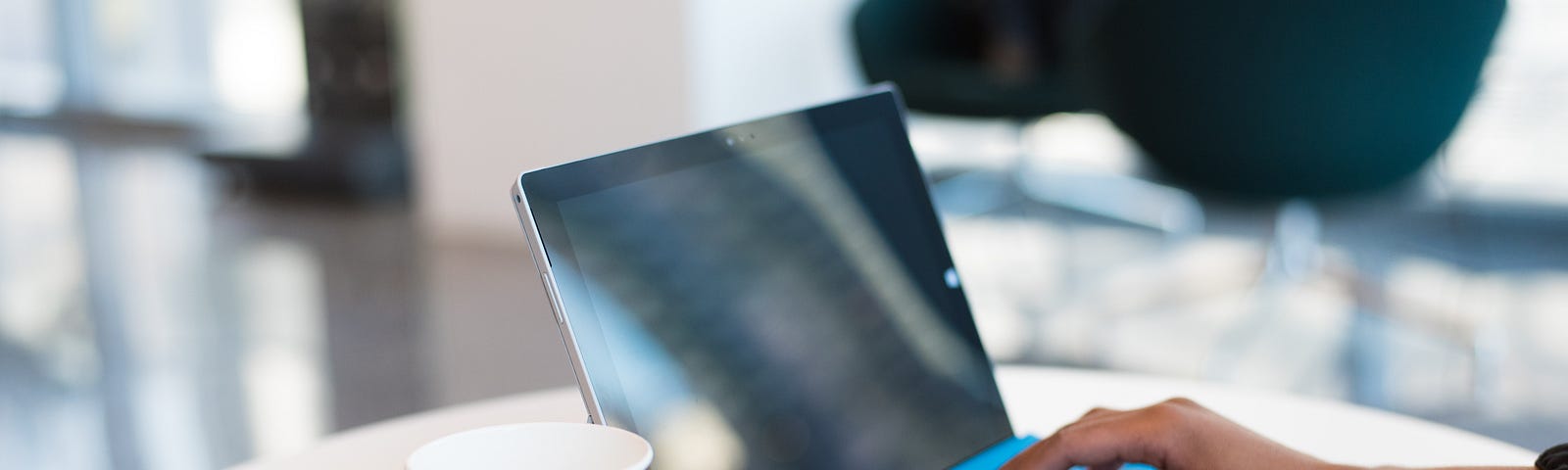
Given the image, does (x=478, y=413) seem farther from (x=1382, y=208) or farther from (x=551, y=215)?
(x=1382, y=208)

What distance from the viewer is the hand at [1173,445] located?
60 cm

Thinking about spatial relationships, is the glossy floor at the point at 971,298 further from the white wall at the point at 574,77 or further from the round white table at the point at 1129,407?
the round white table at the point at 1129,407

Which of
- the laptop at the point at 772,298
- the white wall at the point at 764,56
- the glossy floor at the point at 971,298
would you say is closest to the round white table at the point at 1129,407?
the laptop at the point at 772,298

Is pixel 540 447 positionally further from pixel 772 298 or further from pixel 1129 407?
pixel 1129 407

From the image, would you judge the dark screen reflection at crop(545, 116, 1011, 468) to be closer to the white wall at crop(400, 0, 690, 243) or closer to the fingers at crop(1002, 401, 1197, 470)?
the fingers at crop(1002, 401, 1197, 470)

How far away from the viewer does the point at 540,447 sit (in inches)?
19.8

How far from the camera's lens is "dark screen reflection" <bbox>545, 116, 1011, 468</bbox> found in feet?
1.91

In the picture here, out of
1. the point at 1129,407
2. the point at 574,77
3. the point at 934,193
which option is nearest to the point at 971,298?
the point at 574,77

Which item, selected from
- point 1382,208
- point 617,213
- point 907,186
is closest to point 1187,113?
point 907,186

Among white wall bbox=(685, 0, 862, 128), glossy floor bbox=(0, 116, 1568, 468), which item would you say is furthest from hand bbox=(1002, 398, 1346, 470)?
white wall bbox=(685, 0, 862, 128)

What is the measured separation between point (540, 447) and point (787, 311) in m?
0.17

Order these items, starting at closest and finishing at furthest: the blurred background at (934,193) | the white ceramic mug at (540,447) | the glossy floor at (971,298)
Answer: the white ceramic mug at (540,447) → the blurred background at (934,193) → the glossy floor at (971,298)

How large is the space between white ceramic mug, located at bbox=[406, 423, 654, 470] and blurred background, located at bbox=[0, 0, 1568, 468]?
145 cm

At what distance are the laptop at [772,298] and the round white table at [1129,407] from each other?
3.7 inches
